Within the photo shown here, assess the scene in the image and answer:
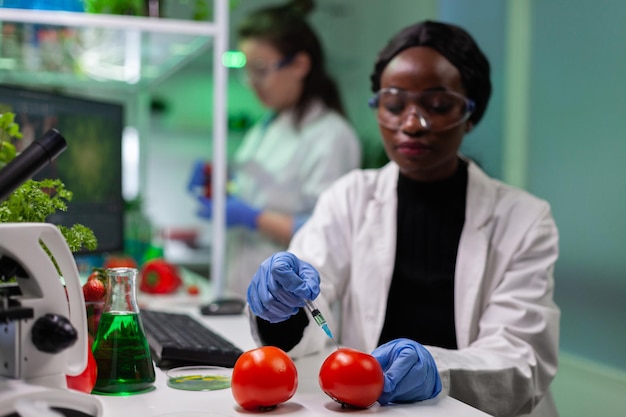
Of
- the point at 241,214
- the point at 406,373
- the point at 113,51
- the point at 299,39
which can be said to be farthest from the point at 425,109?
the point at 299,39

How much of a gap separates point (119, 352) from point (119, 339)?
0.02 meters

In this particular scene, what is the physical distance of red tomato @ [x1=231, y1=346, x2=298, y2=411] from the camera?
3.07 ft

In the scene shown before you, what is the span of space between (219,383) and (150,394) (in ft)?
0.35

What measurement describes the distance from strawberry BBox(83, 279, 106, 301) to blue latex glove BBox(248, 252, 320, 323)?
246 millimetres

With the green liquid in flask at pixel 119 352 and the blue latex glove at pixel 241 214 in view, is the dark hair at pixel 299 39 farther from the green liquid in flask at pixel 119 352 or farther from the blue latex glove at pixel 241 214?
the green liquid in flask at pixel 119 352

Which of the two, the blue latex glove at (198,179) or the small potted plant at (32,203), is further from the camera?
the blue latex glove at (198,179)

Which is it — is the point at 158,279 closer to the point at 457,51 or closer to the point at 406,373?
the point at 457,51

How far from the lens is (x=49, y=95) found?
184cm

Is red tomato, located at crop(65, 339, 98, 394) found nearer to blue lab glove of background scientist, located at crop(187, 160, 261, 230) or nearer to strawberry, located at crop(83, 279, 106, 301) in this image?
strawberry, located at crop(83, 279, 106, 301)

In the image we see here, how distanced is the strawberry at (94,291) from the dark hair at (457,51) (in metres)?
0.89

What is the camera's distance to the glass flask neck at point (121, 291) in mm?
1004

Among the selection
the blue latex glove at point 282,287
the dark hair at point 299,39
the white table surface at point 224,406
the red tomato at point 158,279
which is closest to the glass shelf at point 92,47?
the dark hair at point 299,39

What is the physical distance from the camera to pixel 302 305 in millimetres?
1161

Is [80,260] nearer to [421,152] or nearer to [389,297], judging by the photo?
[389,297]
